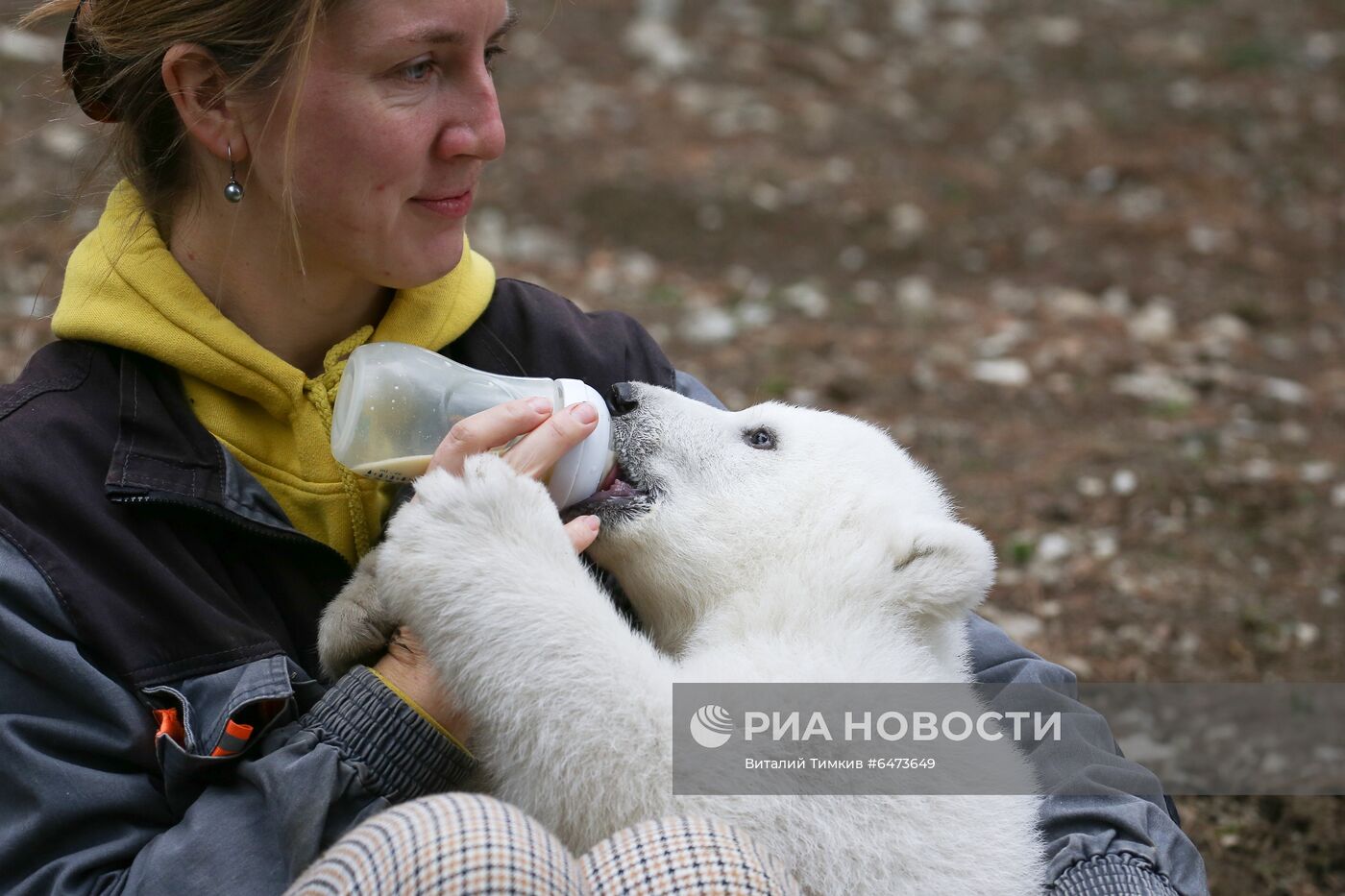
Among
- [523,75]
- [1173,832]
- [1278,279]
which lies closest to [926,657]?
[1173,832]

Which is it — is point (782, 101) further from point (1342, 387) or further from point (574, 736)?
point (574, 736)

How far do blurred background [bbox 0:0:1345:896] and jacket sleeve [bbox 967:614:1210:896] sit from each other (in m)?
1.11

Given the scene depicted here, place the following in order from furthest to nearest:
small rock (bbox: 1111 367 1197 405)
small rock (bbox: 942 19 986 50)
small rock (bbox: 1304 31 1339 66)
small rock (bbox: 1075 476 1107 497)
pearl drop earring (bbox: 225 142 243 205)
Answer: small rock (bbox: 942 19 986 50) < small rock (bbox: 1304 31 1339 66) < small rock (bbox: 1111 367 1197 405) < small rock (bbox: 1075 476 1107 497) < pearl drop earring (bbox: 225 142 243 205)

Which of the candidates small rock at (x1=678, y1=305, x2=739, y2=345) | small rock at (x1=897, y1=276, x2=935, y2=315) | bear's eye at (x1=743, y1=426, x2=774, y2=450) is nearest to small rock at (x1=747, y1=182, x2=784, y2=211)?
small rock at (x1=897, y1=276, x2=935, y2=315)

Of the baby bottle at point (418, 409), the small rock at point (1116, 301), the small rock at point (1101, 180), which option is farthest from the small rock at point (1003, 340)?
the baby bottle at point (418, 409)

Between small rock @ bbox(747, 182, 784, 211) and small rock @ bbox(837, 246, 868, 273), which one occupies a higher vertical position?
small rock @ bbox(747, 182, 784, 211)

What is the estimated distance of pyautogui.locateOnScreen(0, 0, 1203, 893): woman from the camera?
1969 mm

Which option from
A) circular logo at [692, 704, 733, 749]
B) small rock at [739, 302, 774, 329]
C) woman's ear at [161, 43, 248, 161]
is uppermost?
small rock at [739, 302, 774, 329]

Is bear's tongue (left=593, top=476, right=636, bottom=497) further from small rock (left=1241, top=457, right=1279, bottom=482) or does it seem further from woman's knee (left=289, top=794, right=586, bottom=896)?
small rock (left=1241, top=457, right=1279, bottom=482)

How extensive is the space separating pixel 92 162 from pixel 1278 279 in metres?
6.79

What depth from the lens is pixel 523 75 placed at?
9195 millimetres

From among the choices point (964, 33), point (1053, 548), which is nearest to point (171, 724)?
point (1053, 548)

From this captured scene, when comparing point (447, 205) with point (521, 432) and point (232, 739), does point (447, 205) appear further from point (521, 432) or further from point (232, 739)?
point (232, 739)

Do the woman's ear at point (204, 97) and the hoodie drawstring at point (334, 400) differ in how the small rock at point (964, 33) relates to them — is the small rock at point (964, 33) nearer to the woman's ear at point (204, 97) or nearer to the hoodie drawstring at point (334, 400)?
the hoodie drawstring at point (334, 400)
